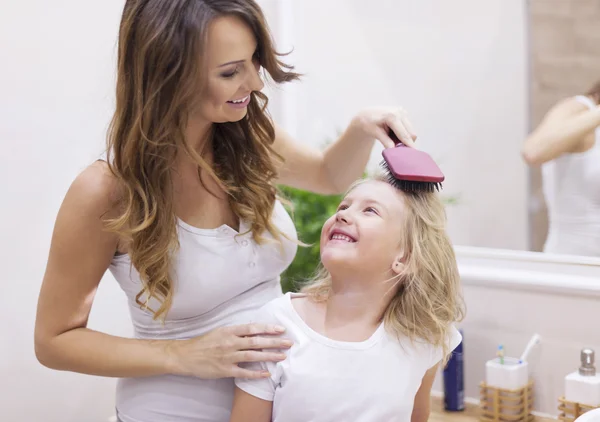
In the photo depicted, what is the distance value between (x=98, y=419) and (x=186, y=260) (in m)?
0.89

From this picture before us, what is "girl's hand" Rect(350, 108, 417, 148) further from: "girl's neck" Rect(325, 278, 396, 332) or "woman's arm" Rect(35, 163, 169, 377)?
"woman's arm" Rect(35, 163, 169, 377)

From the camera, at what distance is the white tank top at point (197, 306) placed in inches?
55.7

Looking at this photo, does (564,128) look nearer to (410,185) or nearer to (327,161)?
(327,161)

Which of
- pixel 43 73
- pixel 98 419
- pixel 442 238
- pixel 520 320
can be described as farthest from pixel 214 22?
pixel 98 419

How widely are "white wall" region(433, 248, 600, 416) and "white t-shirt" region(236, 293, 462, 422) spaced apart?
0.60 m

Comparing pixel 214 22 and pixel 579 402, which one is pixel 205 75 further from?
pixel 579 402

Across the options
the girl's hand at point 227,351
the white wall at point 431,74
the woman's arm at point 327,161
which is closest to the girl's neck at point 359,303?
the girl's hand at point 227,351

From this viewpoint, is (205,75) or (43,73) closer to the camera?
(205,75)

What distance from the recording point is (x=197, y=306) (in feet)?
4.72

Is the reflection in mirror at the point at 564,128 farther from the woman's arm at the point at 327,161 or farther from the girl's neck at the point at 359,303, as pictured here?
the girl's neck at the point at 359,303

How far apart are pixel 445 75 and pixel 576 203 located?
662 mm

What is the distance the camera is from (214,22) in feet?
4.21

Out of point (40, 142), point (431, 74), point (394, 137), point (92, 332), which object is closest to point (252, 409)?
point (92, 332)

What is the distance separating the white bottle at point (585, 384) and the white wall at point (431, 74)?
74 centimetres
